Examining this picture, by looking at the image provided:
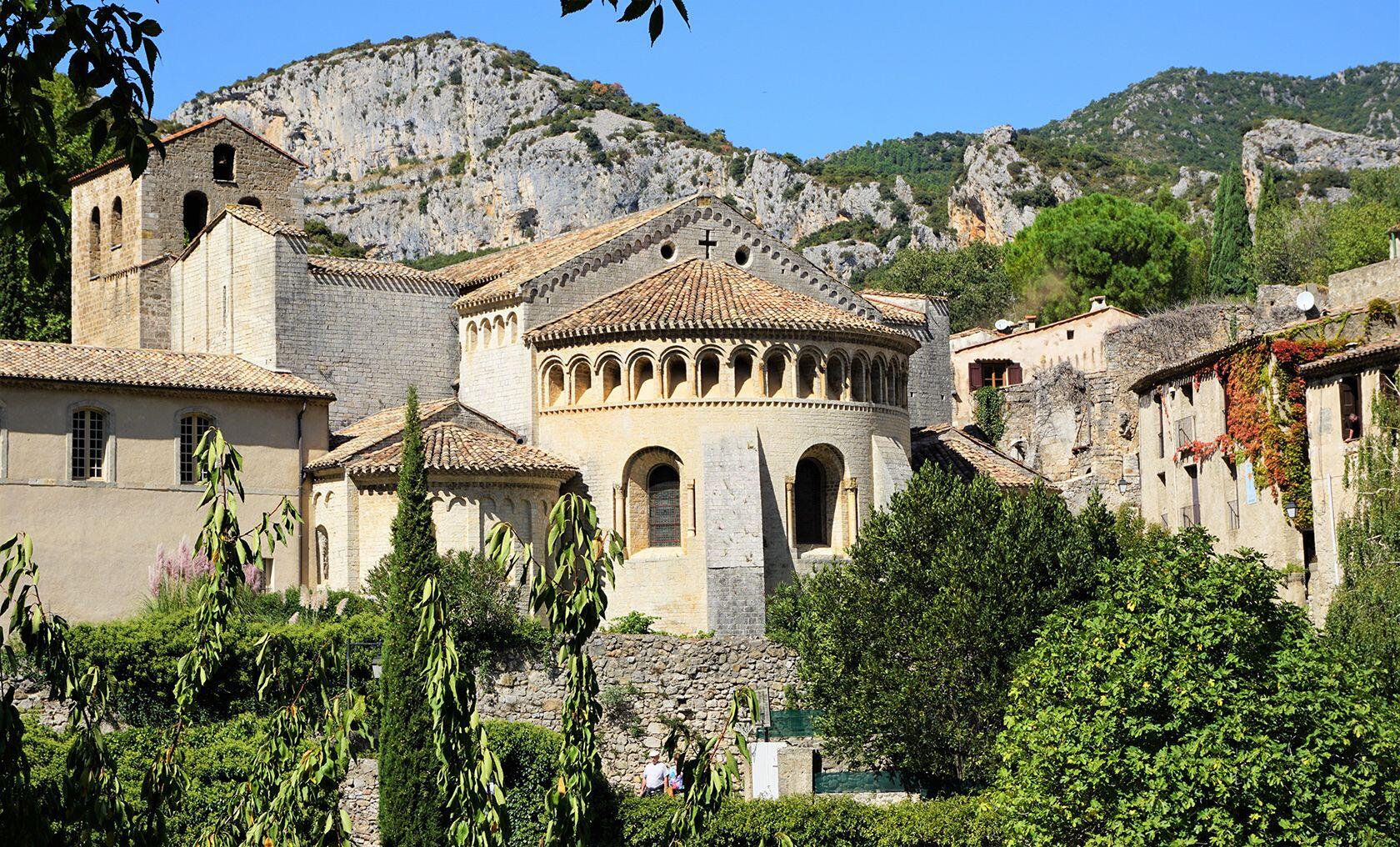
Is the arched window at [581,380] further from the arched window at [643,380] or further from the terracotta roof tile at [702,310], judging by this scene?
the arched window at [643,380]

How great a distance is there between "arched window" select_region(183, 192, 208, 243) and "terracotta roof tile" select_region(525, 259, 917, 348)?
13.6 meters

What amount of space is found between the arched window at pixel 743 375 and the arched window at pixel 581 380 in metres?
3.77

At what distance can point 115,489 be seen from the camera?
41.7 metres

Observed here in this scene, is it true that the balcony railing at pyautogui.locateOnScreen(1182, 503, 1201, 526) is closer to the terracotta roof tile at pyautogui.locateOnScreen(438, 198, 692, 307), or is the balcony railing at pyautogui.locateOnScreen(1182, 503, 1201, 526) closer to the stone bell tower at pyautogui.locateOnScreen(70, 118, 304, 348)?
the terracotta roof tile at pyautogui.locateOnScreen(438, 198, 692, 307)

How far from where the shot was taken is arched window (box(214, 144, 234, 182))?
53.1 metres

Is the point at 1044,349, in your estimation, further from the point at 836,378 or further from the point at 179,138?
the point at 179,138

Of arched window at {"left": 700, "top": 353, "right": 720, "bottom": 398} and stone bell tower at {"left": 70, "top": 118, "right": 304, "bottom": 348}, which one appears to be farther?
stone bell tower at {"left": 70, "top": 118, "right": 304, "bottom": 348}

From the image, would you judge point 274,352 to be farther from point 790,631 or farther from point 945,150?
point 945,150

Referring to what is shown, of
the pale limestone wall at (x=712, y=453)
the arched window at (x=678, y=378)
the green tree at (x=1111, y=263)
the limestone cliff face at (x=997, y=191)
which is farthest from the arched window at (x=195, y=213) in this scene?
the limestone cliff face at (x=997, y=191)

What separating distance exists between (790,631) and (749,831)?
27.0ft

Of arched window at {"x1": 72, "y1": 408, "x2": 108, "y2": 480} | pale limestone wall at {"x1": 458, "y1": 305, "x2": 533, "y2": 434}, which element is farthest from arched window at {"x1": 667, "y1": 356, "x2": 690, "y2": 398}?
arched window at {"x1": 72, "y1": 408, "x2": 108, "y2": 480}

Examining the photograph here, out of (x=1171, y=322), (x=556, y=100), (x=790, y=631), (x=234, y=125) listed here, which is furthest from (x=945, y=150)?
(x=790, y=631)

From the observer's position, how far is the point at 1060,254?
3435 inches

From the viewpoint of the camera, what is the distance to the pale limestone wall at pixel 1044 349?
70938 millimetres
